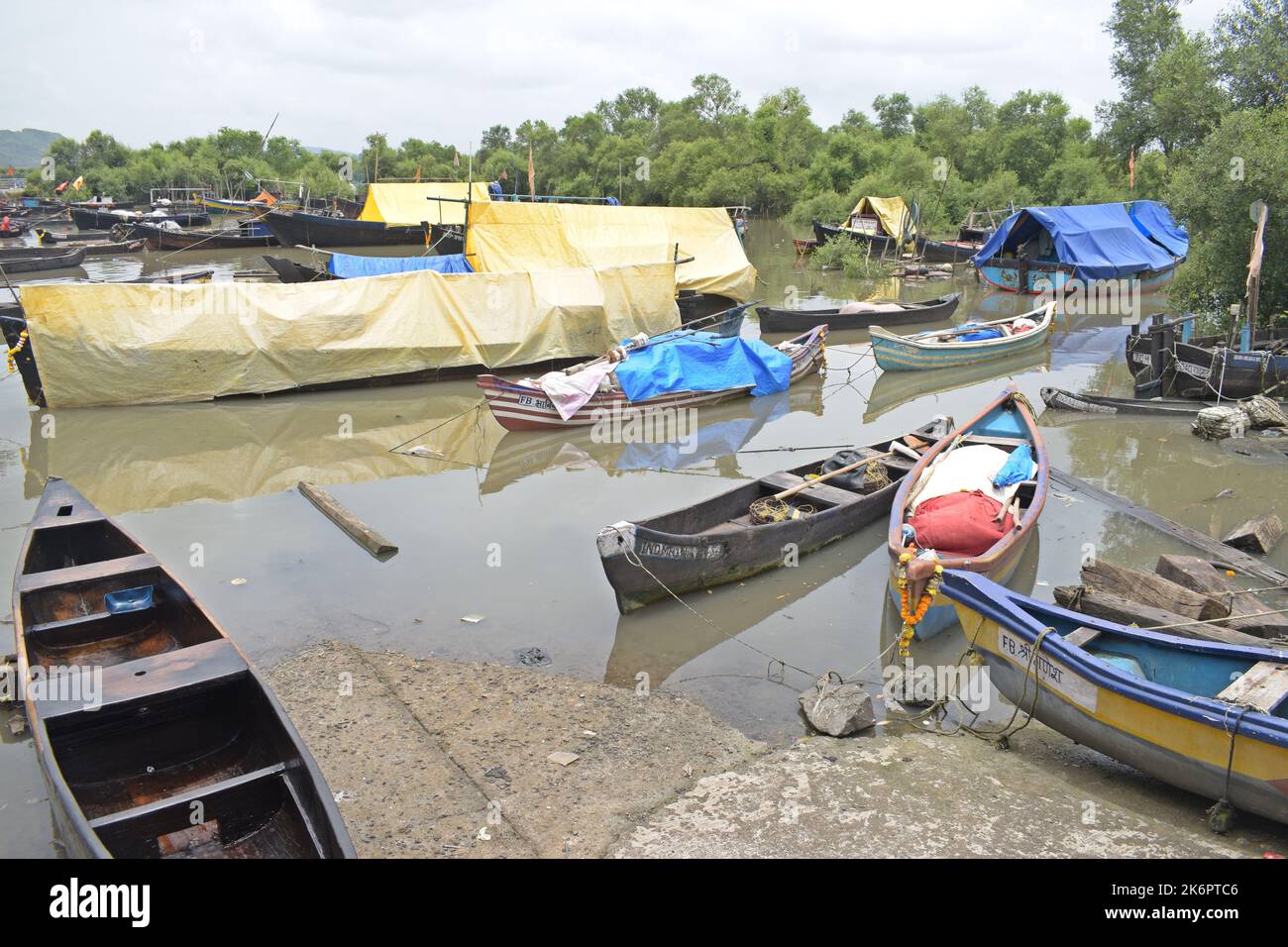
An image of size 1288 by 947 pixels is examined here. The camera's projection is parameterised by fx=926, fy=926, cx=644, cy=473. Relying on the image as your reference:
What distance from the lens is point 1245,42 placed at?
23438 mm

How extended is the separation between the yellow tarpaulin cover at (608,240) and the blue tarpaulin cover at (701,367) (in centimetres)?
553

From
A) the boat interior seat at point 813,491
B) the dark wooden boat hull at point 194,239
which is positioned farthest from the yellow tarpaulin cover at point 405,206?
the boat interior seat at point 813,491

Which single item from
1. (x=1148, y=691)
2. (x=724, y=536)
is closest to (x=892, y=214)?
(x=724, y=536)

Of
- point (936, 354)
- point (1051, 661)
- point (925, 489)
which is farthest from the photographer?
point (936, 354)

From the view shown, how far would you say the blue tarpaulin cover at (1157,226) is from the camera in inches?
1297

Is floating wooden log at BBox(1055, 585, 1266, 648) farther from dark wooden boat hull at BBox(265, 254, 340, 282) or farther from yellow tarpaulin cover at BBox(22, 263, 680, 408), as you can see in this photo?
dark wooden boat hull at BBox(265, 254, 340, 282)

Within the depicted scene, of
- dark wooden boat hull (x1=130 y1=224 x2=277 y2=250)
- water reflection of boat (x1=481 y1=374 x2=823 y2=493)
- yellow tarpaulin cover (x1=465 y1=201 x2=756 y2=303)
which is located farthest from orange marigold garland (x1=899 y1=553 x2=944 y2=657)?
dark wooden boat hull (x1=130 y1=224 x2=277 y2=250)

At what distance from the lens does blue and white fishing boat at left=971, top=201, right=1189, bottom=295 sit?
28.2m

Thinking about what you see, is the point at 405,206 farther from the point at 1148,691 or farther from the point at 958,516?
the point at 1148,691

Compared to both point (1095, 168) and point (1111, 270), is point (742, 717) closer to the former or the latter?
point (1111, 270)

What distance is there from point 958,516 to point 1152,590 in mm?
1792

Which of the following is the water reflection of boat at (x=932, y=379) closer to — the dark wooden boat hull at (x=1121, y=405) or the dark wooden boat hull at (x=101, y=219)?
the dark wooden boat hull at (x=1121, y=405)
